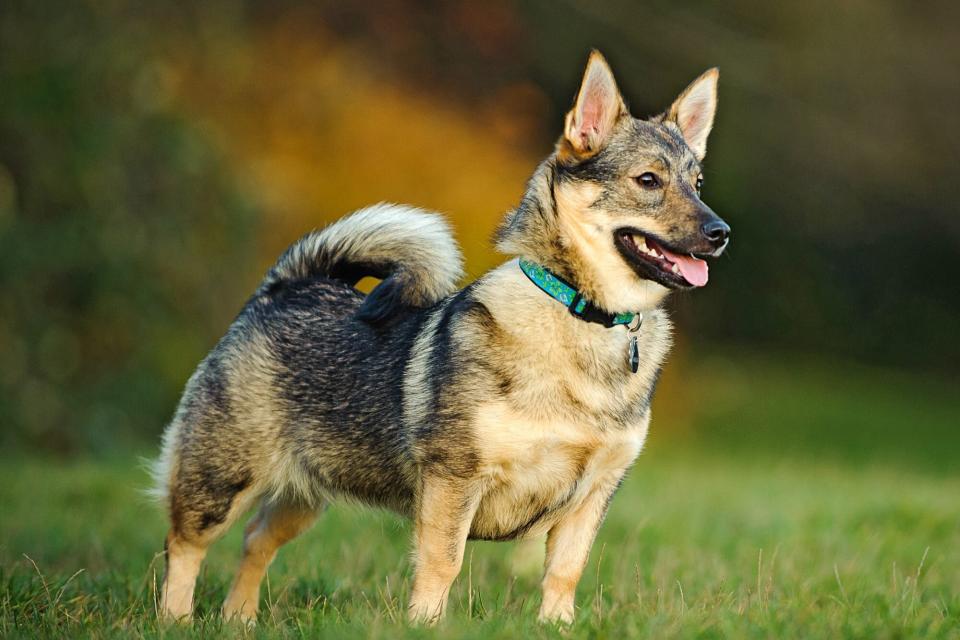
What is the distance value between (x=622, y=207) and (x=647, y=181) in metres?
0.16

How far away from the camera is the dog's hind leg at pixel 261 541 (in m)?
5.43

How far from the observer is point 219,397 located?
542cm

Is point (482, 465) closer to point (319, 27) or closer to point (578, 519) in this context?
point (578, 519)

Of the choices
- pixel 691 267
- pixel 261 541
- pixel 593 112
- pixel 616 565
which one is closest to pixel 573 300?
pixel 691 267

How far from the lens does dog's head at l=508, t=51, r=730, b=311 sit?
15.5ft

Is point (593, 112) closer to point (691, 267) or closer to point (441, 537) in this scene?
point (691, 267)

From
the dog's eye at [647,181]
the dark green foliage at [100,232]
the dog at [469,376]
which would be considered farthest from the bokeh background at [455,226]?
the dog's eye at [647,181]

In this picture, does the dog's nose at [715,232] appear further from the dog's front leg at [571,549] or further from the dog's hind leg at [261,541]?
the dog's hind leg at [261,541]

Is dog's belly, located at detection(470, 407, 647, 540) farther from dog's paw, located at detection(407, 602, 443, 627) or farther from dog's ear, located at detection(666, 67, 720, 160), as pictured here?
dog's ear, located at detection(666, 67, 720, 160)

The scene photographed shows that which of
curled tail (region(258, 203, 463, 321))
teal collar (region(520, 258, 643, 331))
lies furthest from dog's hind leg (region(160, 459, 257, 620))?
teal collar (region(520, 258, 643, 331))

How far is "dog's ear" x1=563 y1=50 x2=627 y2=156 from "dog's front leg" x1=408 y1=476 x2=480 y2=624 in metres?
1.43

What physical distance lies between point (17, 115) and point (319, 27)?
456cm

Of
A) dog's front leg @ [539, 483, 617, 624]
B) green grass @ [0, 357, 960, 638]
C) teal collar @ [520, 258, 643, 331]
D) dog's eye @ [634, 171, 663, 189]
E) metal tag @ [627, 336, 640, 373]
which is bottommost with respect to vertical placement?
green grass @ [0, 357, 960, 638]

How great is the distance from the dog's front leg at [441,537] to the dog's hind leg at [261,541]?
3.41 feet
